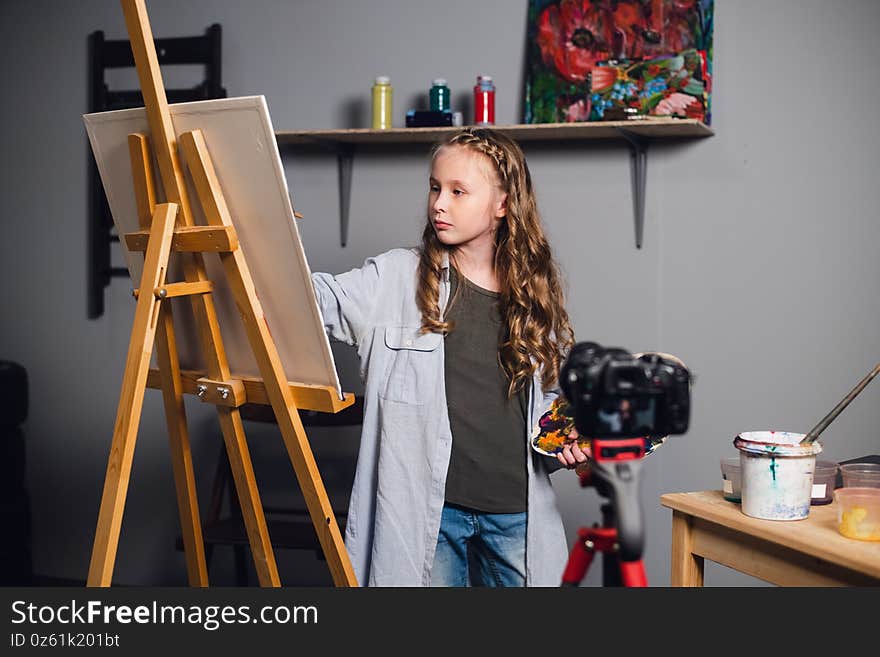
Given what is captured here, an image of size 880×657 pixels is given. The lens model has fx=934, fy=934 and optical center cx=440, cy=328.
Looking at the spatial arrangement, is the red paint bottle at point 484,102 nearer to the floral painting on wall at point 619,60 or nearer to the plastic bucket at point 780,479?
the floral painting on wall at point 619,60

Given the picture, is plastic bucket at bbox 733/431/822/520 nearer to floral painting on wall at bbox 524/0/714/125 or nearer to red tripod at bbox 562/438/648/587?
red tripod at bbox 562/438/648/587

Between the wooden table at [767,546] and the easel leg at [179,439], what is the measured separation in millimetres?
939

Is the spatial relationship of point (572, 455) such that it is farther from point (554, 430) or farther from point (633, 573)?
point (633, 573)

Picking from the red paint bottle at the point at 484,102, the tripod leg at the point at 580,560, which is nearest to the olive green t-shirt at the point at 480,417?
the tripod leg at the point at 580,560

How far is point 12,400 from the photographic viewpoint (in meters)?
3.36

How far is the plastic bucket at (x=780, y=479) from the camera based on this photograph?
4.98ft

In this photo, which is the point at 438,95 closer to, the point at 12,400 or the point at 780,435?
the point at 780,435

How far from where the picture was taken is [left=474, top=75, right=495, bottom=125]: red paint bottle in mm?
2770

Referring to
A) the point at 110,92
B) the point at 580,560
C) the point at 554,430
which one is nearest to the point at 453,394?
the point at 554,430

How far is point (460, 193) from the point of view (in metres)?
1.90

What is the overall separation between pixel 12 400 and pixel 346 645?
7.89 feet

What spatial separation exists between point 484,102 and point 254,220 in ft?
4.22

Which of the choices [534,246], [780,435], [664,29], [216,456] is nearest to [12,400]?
[216,456]

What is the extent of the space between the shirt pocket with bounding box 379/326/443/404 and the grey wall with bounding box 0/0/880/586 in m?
1.10
